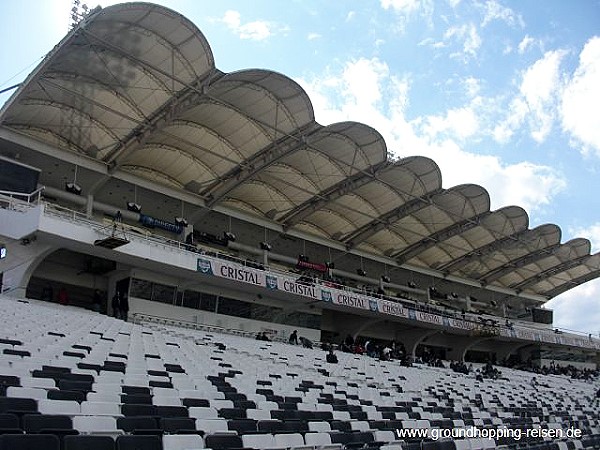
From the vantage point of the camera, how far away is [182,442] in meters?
5.55

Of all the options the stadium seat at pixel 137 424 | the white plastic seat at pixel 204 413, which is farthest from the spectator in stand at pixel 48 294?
the stadium seat at pixel 137 424

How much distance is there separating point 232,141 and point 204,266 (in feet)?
24.4

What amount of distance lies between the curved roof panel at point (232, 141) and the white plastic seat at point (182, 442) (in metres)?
19.7

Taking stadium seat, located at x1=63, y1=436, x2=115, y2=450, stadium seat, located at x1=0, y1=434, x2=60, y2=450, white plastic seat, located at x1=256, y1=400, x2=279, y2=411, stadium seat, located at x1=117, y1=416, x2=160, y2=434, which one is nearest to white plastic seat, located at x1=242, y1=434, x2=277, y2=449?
stadium seat, located at x1=117, y1=416, x2=160, y2=434

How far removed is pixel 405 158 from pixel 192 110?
1430 centimetres

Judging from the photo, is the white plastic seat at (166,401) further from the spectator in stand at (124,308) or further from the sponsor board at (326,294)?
the sponsor board at (326,294)

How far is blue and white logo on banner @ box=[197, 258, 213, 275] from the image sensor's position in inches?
1129

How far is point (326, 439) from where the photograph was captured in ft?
23.5

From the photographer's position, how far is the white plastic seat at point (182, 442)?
212 inches

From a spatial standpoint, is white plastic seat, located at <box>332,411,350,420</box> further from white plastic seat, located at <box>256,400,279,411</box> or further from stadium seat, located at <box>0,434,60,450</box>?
stadium seat, located at <box>0,434,60,450</box>

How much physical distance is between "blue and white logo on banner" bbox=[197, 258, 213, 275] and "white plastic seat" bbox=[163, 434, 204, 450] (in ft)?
76.1

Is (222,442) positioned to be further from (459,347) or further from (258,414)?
(459,347)

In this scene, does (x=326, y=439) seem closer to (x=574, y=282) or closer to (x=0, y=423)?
(x=0, y=423)

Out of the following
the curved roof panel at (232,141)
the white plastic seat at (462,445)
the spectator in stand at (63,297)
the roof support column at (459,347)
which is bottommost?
the white plastic seat at (462,445)
